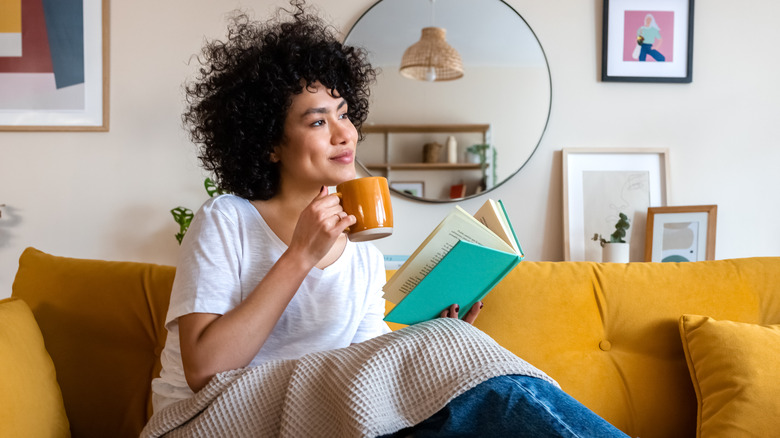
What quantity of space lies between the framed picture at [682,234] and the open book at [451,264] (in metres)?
1.17

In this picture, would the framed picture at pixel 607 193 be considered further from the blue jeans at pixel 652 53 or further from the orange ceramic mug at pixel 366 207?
the orange ceramic mug at pixel 366 207

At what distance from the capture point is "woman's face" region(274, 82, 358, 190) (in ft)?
4.26

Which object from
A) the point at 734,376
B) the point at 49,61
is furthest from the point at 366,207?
the point at 49,61

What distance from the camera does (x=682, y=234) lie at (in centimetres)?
213

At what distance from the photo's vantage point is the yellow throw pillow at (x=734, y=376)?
51.1 inches

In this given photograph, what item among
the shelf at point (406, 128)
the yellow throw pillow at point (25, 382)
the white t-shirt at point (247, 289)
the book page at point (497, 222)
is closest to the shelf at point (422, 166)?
the shelf at point (406, 128)

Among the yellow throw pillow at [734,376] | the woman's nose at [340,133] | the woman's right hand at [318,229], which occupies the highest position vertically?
the woman's nose at [340,133]

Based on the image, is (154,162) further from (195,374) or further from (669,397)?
(669,397)

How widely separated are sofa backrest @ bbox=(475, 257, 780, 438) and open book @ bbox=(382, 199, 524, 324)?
405 millimetres

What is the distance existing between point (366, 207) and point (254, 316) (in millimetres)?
276

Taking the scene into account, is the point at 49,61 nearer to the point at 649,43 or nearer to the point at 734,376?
the point at 649,43

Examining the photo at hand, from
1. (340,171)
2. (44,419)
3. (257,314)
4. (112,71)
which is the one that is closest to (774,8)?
(340,171)

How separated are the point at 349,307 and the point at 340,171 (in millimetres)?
289

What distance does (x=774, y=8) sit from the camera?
2234mm
